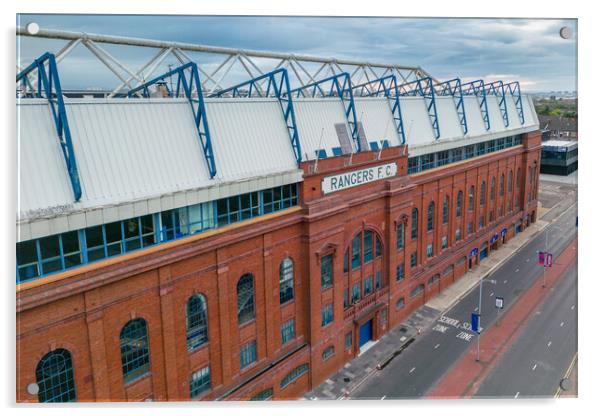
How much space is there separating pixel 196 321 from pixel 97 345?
17.8ft

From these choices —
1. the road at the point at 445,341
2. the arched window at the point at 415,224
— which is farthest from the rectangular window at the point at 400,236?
the road at the point at 445,341

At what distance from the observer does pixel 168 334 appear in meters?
23.5

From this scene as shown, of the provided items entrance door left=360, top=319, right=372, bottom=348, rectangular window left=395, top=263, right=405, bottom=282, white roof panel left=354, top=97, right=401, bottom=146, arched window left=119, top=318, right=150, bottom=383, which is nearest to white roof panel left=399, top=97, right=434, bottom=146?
white roof panel left=354, top=97, right=401, bottom=146

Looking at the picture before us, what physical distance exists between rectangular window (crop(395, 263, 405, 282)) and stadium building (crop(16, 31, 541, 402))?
0.64 feet

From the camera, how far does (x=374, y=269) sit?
3731 cm

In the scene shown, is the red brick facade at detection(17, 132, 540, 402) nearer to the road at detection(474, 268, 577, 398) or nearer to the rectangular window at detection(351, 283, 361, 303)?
the rectangular window at detection(351, 283, 361, 303)

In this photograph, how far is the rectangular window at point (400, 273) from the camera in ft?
131

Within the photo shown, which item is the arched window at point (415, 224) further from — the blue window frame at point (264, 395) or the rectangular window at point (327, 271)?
the blue window frame at point (264, 395)

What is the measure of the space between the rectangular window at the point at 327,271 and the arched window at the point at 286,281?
2735mm

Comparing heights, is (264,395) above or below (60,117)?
below

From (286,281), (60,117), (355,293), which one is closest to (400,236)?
(355,293)

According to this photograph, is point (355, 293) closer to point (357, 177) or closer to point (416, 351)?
point (416, 351)

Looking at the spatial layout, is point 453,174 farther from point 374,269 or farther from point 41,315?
point 41,315

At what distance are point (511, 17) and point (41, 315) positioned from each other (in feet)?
78.8
